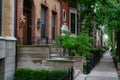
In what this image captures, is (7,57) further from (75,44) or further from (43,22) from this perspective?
(43,22)

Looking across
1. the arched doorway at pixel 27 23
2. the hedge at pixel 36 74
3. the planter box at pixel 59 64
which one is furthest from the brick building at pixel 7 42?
the arched doorway at pixel 27 23

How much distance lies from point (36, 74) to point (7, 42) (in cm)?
174

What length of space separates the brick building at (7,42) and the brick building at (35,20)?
1835 mm

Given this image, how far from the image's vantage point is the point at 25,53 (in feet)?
46.7

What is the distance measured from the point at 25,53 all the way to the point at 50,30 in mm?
8533

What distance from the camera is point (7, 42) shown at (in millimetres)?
12992

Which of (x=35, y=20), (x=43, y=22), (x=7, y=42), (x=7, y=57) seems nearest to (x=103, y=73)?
(x=35, y=20)

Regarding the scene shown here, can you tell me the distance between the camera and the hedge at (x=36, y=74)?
12.8 metres

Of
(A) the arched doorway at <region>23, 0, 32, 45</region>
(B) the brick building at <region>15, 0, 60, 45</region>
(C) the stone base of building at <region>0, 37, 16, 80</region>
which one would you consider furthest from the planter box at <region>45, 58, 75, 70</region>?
(A) the arched doorway at <region>23, 0, 32, 45</region>

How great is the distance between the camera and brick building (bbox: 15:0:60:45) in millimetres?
15984

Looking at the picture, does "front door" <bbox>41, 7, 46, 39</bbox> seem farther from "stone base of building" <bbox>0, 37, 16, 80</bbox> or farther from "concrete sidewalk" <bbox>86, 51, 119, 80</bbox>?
"stone base of building" <bbox>0, 37, 16, 80</bbox>

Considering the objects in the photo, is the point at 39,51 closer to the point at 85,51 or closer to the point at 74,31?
the point at 85,51

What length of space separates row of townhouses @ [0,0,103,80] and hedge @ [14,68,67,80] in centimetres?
37

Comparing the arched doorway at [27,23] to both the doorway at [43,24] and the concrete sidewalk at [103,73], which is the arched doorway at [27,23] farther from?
the concrete sidewalk at [103,73]
